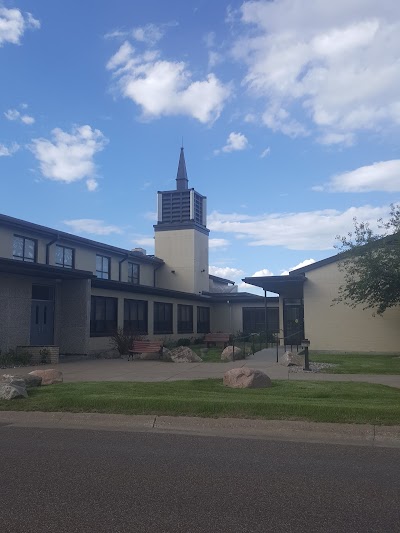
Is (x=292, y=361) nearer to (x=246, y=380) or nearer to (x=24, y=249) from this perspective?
(x=246, y=380)

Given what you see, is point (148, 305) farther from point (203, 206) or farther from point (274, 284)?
point (203, 206)

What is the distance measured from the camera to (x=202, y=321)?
41.4m

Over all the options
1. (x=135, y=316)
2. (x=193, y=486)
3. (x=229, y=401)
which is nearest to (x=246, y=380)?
(x=229, y=401)

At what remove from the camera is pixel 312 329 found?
996 inches

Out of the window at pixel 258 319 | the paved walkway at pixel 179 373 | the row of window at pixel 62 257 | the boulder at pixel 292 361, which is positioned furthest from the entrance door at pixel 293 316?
the window at pixel 258 319

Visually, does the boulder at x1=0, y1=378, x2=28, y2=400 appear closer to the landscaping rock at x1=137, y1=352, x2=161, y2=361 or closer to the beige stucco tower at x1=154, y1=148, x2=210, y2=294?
the landscaping rock at x1=137, y1=352, x2=161, y2=361

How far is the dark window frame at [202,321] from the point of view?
4050 cm

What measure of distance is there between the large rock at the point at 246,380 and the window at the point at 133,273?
2430 cm

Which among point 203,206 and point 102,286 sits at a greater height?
point 203,206

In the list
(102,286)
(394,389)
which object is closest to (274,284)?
(102,286)

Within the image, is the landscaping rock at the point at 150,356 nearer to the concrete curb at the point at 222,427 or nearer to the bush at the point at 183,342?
the bush at the point at 183,342

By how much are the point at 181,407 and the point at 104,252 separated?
80.0 ft

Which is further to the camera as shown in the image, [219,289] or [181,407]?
[219,289]

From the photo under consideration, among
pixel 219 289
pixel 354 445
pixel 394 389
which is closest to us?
pixel 354 445
